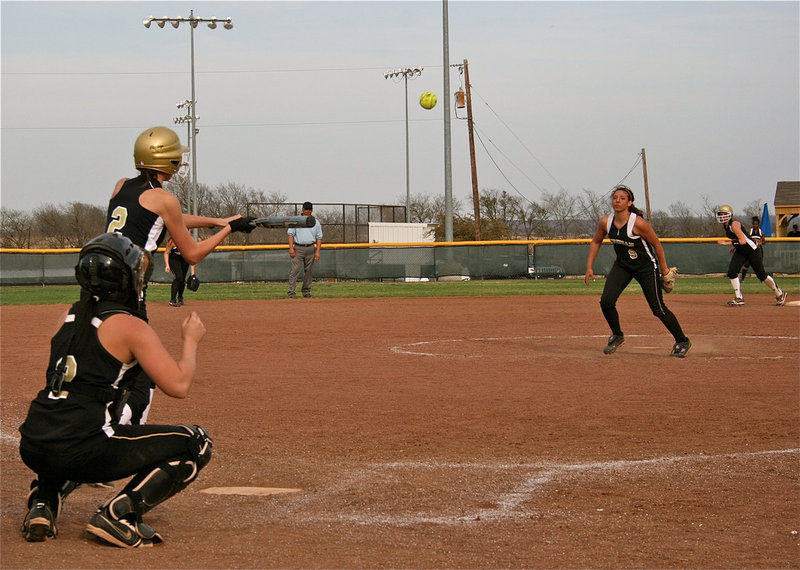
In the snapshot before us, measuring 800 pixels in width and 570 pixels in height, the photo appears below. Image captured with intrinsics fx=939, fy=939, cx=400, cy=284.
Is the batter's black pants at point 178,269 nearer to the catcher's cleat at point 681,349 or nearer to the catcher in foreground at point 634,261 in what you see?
the catcher in foreground at point 634,261

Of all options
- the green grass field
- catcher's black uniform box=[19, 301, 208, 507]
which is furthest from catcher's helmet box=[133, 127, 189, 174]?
the green grass field

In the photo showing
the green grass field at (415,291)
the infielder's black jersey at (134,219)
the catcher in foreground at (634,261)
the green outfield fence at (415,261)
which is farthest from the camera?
the green outfield fence at (415,261)

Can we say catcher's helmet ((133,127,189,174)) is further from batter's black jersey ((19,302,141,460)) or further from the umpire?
the umpire

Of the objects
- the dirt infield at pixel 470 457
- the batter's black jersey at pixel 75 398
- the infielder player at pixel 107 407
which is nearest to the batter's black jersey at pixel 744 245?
the dirt infield at pixel 470 457

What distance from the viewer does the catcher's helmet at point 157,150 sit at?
5715 millimetres

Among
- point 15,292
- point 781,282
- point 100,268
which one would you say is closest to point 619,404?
point 100,268

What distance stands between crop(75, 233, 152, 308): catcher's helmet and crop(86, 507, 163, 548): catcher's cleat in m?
1.03

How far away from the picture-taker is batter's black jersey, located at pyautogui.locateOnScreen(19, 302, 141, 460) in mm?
4301

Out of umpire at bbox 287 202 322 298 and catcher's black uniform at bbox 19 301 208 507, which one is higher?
umpire at bbox 287 202 322 298

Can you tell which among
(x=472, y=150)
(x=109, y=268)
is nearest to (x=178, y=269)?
(x=109, y=268)

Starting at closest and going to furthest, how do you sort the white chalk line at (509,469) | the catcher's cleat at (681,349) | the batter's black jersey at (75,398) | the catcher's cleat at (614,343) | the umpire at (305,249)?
1. the batter's black jersey at (75,398)
2. the white chalk line at (509,469)
3. the catcher's cleat at (681,349)
4. the catcher's cleat at (614,343)
5. the umpire at (305,249)

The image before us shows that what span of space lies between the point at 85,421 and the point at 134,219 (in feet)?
5.56

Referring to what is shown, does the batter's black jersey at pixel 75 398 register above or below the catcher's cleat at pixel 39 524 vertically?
above

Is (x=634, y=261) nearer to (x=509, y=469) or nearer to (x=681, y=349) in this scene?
(x=681, y=349)
